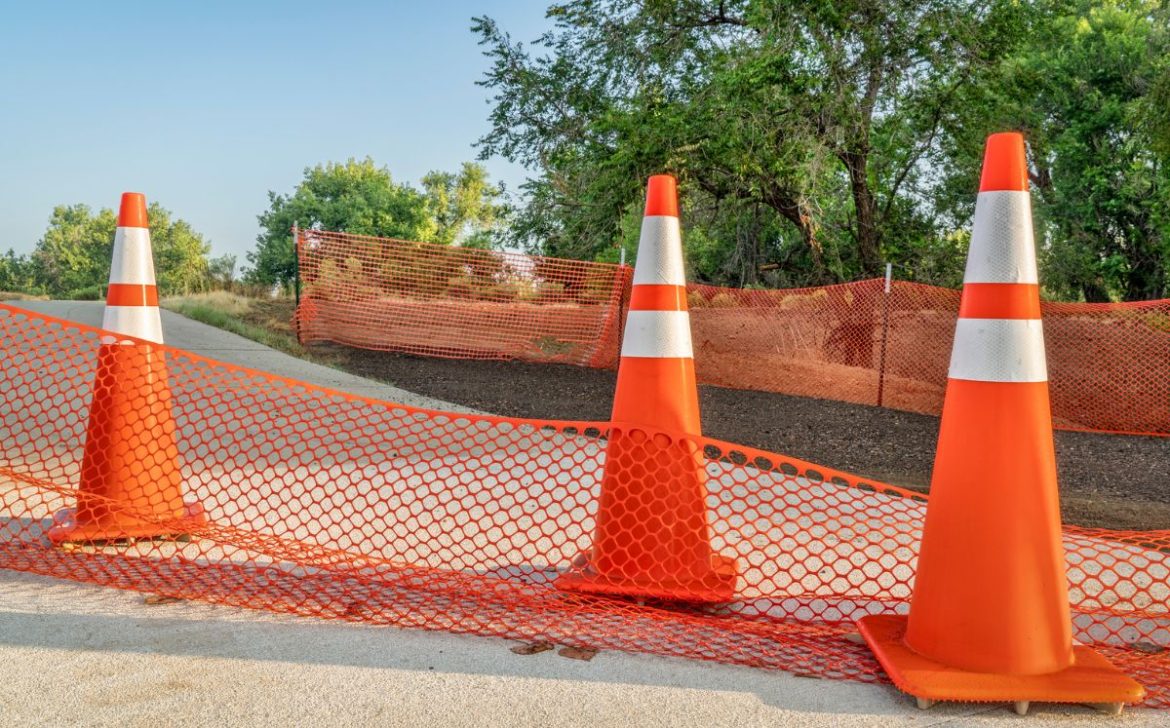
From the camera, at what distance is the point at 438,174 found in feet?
193

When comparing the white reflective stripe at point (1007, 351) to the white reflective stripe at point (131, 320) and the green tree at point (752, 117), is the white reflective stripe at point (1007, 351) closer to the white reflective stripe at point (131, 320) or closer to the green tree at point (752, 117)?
the white reflective stripe at point (131, 320)

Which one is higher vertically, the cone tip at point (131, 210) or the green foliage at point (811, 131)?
the green foliage at point (811, 131)

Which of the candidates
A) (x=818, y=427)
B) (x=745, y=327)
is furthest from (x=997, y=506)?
(x=745, y=327)

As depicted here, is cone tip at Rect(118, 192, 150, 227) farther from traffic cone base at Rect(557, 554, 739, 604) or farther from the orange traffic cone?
traffic cone base at Rect(557, 554, 739, 604)

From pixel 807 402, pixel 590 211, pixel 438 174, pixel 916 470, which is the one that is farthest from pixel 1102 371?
pixel 438 174

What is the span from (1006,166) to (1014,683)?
1643 millimetres

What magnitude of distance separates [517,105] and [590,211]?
15.6 ft

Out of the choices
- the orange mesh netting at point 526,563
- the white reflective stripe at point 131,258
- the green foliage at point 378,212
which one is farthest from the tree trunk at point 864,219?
the green foliage at point 378,212

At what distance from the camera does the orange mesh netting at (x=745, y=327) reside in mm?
12375

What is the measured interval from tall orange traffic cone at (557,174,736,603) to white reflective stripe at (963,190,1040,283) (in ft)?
3.61

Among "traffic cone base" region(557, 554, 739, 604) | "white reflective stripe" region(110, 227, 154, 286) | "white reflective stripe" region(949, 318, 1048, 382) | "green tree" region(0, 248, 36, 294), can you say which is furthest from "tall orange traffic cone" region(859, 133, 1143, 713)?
"green tree" region(0, 248, 36, 294)

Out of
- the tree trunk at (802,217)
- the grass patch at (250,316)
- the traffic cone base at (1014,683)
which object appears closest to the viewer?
the traffic cone base at (1014,683)

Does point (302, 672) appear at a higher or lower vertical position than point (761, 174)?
lower

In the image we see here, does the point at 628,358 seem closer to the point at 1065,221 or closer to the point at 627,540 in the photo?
the point at 627,540
